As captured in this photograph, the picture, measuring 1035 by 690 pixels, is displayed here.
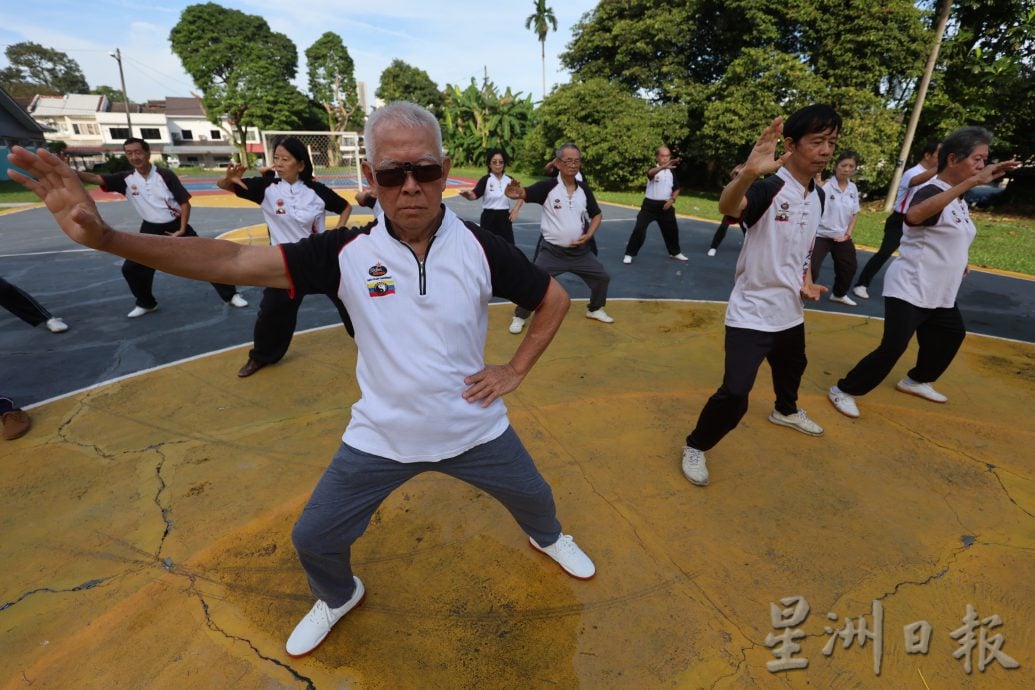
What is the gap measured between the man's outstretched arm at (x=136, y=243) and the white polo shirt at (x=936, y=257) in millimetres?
4166

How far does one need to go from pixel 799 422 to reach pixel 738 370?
1.16m

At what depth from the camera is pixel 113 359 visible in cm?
493

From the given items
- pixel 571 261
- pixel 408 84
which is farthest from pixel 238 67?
pixel 571 261

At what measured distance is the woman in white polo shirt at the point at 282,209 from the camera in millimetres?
4504

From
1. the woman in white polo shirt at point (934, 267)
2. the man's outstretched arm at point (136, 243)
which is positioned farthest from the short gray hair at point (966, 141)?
the man's outstretched arm at point (136, 243)

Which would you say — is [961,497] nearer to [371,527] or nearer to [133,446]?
[371,527]

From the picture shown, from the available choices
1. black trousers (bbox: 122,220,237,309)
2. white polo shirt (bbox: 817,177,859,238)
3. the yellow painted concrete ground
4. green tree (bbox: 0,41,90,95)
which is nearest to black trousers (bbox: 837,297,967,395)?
the yellow painted concrete ground

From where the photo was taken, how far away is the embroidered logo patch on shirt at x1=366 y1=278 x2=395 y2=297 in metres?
1.75

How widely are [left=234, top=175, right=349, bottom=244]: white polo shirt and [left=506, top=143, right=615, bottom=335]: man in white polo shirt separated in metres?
2.05

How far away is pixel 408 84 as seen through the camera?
5100 centimetres

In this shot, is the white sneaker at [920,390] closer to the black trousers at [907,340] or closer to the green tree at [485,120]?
the black trousers at [907,340]

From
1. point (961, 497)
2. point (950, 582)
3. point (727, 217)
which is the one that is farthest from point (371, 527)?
point (961, 497)

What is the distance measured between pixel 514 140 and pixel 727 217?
3720 centimetres

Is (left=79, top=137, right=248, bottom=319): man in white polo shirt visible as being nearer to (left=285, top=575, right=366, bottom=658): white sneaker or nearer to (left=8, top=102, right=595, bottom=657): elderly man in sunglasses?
(left=8, top=102, right=595, bottom=657): elderly man in sunglasses
